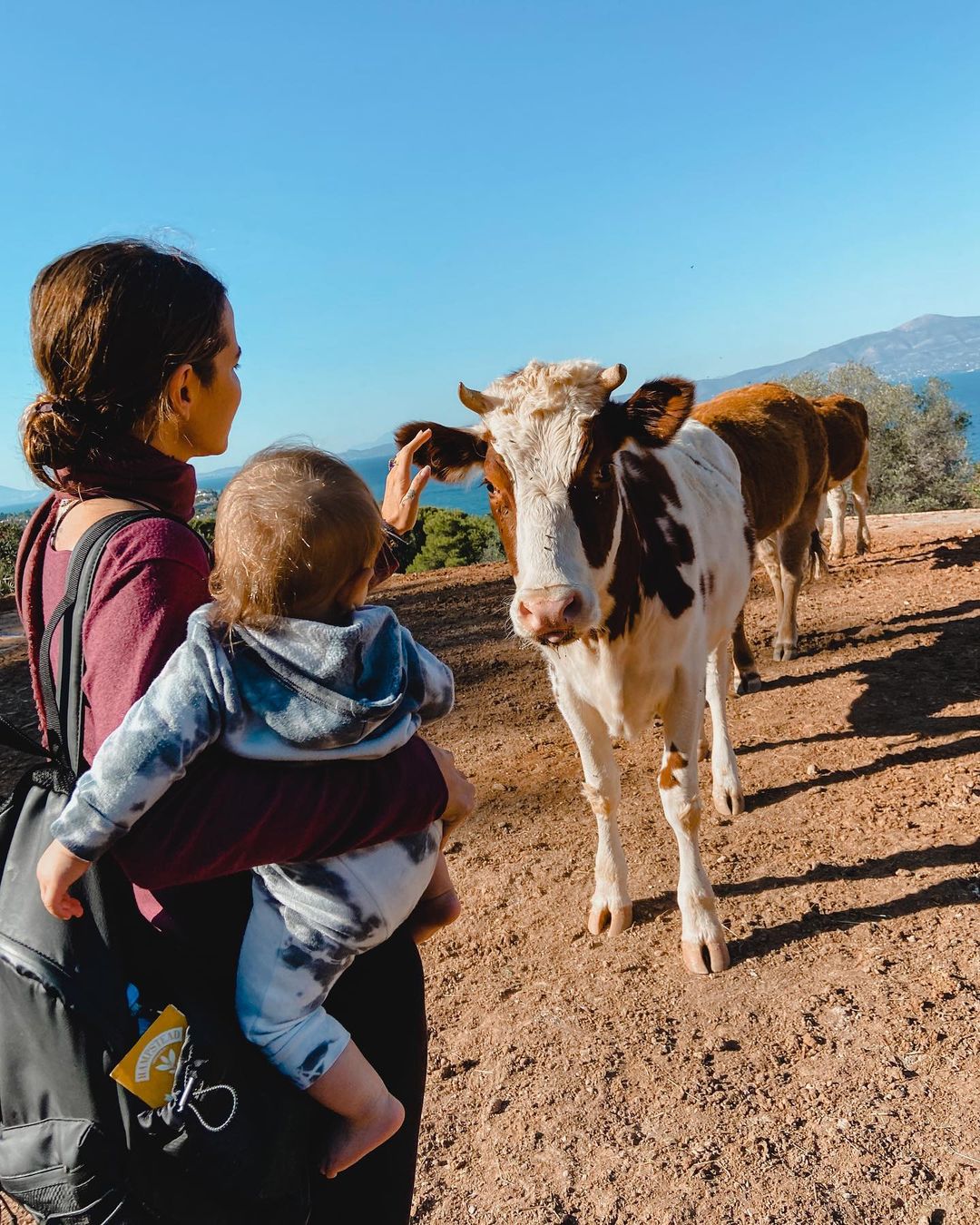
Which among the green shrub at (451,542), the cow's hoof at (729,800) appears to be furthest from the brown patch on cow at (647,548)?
the green shrub at (451,542)

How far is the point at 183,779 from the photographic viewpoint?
1.24 meters

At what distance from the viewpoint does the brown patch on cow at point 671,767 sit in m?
3.50

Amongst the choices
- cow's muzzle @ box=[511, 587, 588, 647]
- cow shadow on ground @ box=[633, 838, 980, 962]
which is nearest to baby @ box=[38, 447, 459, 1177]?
cow's muzzle @ box=[511, 587, 588, 647]

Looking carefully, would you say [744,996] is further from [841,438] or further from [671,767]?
[841,438]

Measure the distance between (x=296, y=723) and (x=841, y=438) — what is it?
27.4ft

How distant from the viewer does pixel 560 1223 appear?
2354 millimetres

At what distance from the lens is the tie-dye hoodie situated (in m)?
1.16

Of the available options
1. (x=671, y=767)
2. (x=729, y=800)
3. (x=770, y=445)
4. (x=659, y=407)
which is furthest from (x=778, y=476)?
(x=671, y=767)

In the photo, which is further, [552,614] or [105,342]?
A: [552,614]

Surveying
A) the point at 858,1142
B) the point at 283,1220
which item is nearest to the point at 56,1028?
the point at 283,1220

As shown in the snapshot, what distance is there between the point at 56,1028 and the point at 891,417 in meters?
24.6

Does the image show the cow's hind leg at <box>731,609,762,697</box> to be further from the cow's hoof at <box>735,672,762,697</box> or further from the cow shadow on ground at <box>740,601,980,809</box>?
the cow shadow on ground at <box>740,601,980,809</box>

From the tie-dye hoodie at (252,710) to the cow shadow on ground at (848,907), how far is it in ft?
8.71

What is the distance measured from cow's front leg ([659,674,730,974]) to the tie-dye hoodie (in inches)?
90.0
